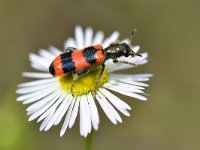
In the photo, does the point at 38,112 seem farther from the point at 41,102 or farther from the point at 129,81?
the point at 129,81

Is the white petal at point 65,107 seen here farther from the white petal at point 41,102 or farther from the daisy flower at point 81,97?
the white petal at point 41,102

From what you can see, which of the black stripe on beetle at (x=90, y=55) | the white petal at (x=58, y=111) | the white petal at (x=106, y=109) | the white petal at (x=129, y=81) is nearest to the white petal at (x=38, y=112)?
the white petal at (x=58, y=111)

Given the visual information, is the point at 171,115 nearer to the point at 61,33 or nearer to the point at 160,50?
the point at 160,50

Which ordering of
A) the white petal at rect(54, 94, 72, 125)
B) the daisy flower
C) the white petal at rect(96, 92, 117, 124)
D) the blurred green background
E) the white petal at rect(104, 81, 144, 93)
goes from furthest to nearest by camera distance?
the blurred green background → the white petal at rect(104, 81, 144, 93) → the white petal at rect(54, 94, 72, 125) → the daisy flower → the white petal at rect(96, 92, 117, 124)

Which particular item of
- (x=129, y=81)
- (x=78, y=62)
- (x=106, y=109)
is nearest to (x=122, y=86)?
(x=129, y=81)

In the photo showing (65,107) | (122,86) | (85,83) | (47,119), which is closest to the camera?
(47,119)


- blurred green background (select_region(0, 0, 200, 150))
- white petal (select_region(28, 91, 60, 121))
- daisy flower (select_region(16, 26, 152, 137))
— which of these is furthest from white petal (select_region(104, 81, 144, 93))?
blurred green background (select_region(0, 0, 200, 150))

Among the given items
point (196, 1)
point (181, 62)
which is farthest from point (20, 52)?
point (196, 1)

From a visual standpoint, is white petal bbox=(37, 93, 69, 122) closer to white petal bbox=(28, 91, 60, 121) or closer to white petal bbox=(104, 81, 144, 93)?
white petal bbox=(28, 91, 60, 121)
